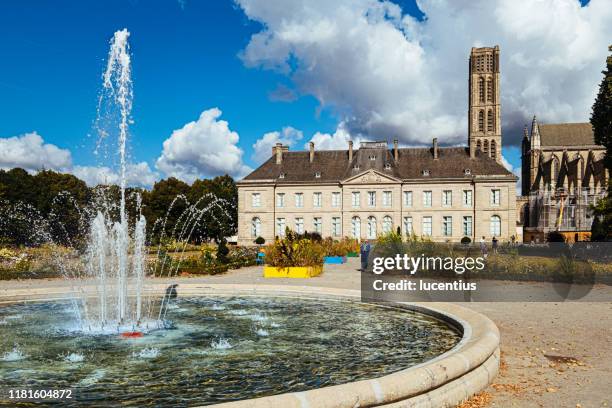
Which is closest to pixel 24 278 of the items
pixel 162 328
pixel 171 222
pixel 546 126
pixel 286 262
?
pixel 286 262

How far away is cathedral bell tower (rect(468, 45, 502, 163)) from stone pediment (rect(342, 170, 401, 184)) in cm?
3756

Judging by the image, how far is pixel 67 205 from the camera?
61.2 meters

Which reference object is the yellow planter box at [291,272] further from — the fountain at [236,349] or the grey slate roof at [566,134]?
the grey slate roof at [566,134]

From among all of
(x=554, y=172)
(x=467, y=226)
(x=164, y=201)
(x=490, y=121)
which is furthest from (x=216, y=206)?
(x=554, y=172)

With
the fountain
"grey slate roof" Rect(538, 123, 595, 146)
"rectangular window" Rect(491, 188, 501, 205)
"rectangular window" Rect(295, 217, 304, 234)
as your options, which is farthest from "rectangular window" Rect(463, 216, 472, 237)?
the fountain

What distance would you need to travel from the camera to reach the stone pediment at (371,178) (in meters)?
51.2

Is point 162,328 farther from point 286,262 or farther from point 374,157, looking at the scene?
point 374,157

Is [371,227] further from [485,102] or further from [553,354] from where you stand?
[485,102]

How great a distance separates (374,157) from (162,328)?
45.9 metres

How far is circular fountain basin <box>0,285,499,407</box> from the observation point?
16.8 ft

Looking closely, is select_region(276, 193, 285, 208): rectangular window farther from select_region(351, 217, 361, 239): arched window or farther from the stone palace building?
select_region(351, 217, 361, 239): arched window

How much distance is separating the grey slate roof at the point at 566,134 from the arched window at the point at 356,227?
45.0 m

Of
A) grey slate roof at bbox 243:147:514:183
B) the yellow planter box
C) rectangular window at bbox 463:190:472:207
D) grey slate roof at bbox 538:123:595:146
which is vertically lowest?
the yellow planter box

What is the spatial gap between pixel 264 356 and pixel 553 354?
4220 millimetres
